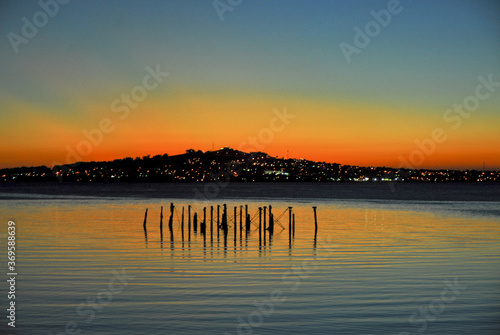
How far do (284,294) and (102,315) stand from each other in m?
5.66

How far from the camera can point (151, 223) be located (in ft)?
153

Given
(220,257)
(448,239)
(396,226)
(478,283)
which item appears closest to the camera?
(478,283)

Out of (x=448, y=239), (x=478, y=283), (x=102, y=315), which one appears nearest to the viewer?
(x=102, y=315)

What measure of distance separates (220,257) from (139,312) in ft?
35.1

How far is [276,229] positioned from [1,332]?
28.6 meters

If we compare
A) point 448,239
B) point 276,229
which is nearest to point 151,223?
point 276,229

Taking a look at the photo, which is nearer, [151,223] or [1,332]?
[1,332]

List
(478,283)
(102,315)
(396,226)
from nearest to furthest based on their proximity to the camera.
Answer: (102,315)
(478,283)
(396,226)

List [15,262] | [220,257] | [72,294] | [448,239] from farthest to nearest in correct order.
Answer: [448,239], [220,257], [15,262], [72,294]

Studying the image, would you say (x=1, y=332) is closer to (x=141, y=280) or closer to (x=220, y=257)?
(x=141, y=280)

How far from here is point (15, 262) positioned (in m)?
24.1

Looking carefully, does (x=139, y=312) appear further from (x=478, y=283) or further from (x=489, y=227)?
(x=489, y=227)

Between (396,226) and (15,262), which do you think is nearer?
(15,262)

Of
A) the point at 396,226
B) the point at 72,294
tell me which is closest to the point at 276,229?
the point at 396,226
